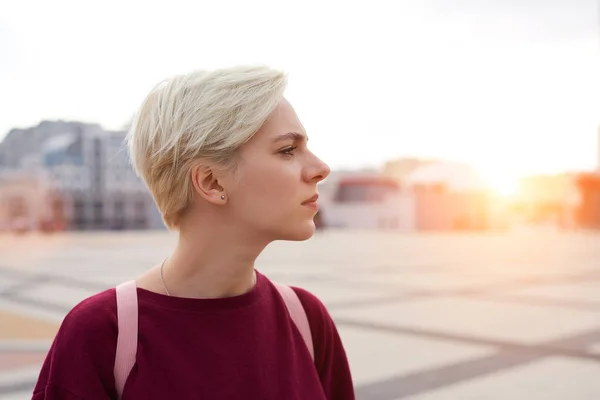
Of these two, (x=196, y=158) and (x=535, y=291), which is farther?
(x=535, y=291)

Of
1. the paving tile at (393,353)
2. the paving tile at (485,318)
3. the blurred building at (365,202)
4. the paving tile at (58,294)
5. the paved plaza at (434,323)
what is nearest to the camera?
the paved plaza at (434,323)

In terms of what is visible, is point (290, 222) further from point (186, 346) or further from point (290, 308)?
point (186, 346)

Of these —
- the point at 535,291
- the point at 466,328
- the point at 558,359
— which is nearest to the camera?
the point at 558,359

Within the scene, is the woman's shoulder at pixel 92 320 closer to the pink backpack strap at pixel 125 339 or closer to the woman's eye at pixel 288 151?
the pink backpack strap at pixel 125 339

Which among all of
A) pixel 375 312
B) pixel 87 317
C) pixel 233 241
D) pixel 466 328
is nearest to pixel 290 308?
pixel 233 241

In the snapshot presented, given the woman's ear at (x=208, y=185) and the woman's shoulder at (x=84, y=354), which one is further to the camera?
the woman's ear at (x=208, y=185)

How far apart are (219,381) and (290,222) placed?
0.34 metres

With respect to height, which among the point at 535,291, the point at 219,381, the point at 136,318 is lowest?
the point at 535,291

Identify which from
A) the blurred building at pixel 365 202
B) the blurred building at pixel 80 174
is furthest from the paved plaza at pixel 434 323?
the blurred building at pixel 80 174

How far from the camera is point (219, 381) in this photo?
4.10ft

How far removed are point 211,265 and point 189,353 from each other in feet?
0.63

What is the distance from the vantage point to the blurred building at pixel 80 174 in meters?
42.6

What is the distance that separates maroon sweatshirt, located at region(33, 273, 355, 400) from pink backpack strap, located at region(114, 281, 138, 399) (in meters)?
0.01

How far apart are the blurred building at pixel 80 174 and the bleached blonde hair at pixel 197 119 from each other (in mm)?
41393
